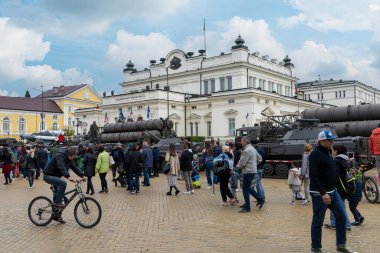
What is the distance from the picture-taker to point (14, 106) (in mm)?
80562

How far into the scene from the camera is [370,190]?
460 inches

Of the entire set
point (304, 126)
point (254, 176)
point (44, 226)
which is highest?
point (304, 126)

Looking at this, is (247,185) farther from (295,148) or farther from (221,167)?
(295,148)

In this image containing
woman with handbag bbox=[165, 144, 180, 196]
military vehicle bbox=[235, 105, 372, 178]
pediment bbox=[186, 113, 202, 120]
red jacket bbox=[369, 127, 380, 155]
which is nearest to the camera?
red jacket bbox=[369, 127, 380, 155]

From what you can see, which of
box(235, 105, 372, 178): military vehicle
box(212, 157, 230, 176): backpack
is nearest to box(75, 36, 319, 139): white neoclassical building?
box(235, 105, 372, 178): military vehicle

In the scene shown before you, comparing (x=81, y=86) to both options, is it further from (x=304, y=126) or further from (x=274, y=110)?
(x=304, y=126)

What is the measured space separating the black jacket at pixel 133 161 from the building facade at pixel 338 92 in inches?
3164

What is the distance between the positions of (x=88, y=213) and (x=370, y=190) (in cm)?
747

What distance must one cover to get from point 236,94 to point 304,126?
32.2 meters

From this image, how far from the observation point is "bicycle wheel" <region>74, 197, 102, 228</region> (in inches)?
360

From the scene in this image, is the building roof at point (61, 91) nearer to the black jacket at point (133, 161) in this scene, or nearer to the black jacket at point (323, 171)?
the black jacket at point (133, 161)

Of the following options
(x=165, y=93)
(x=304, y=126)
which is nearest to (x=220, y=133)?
(x=165, y=93)

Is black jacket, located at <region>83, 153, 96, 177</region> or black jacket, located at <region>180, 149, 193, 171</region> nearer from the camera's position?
black jacket, located at <region>180, 149, 193, 171</region>

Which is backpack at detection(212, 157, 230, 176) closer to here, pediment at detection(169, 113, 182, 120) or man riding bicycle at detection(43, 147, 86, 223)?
man riding bicycle at detection(43, 147, 86, 223)
